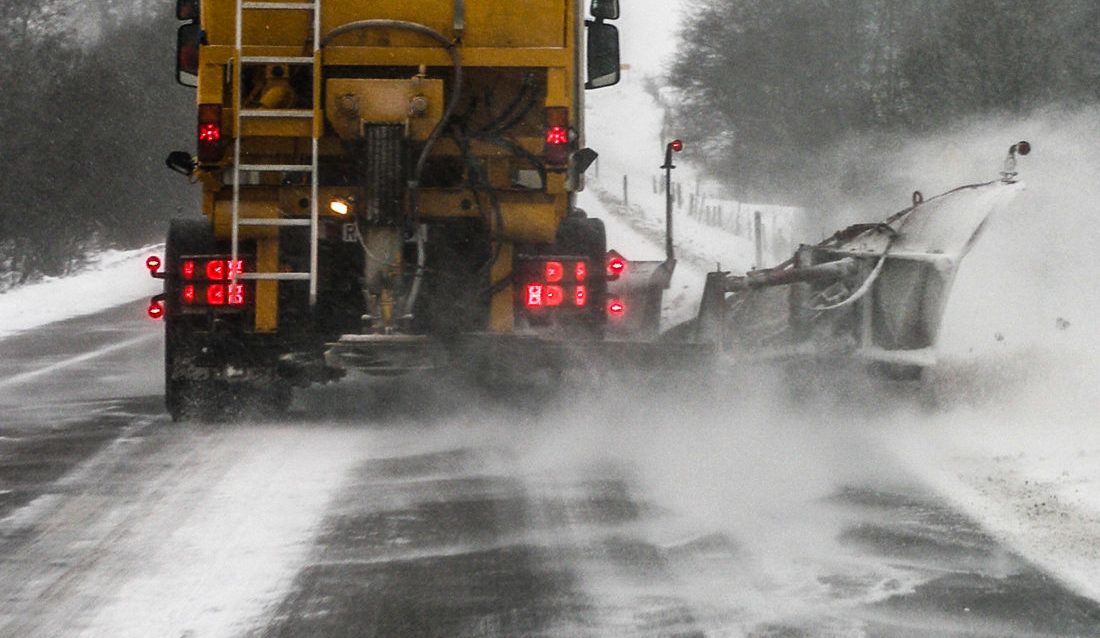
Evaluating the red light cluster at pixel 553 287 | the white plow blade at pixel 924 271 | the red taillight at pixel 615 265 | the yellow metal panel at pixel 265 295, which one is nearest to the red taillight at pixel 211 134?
the yellow metal panel at pixel 265 295

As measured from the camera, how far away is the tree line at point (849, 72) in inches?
1014

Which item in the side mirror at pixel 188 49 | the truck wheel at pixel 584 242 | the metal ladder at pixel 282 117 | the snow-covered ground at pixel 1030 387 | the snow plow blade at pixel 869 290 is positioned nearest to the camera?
the snow-covered ground at pixel 1030 387

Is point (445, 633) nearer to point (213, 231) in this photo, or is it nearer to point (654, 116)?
point (213, 231)

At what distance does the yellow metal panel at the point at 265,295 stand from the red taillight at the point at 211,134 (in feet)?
2.03

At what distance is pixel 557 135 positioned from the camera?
357 inches

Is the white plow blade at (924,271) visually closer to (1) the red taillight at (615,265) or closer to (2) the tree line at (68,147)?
(1) the red taillight at (615,265)

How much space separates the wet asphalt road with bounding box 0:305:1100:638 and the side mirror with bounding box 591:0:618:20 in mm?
2339

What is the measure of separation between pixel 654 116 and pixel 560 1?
85.5 metres

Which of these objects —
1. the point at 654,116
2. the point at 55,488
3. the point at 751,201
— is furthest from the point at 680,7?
the point at 55,488

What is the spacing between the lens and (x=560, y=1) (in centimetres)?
927

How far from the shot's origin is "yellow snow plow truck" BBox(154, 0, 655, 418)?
8977 millimetres

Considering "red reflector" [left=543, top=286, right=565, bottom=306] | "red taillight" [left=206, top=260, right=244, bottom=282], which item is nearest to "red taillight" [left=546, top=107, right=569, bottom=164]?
"red reflector" [left=543, top=286, right=565, bottom=306]

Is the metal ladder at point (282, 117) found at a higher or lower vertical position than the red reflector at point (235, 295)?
higher

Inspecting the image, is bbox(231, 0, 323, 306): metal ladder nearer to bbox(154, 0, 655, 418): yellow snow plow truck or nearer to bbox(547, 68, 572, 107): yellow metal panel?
bbox(154, 0, 655, 418): yellow snow plow truck
